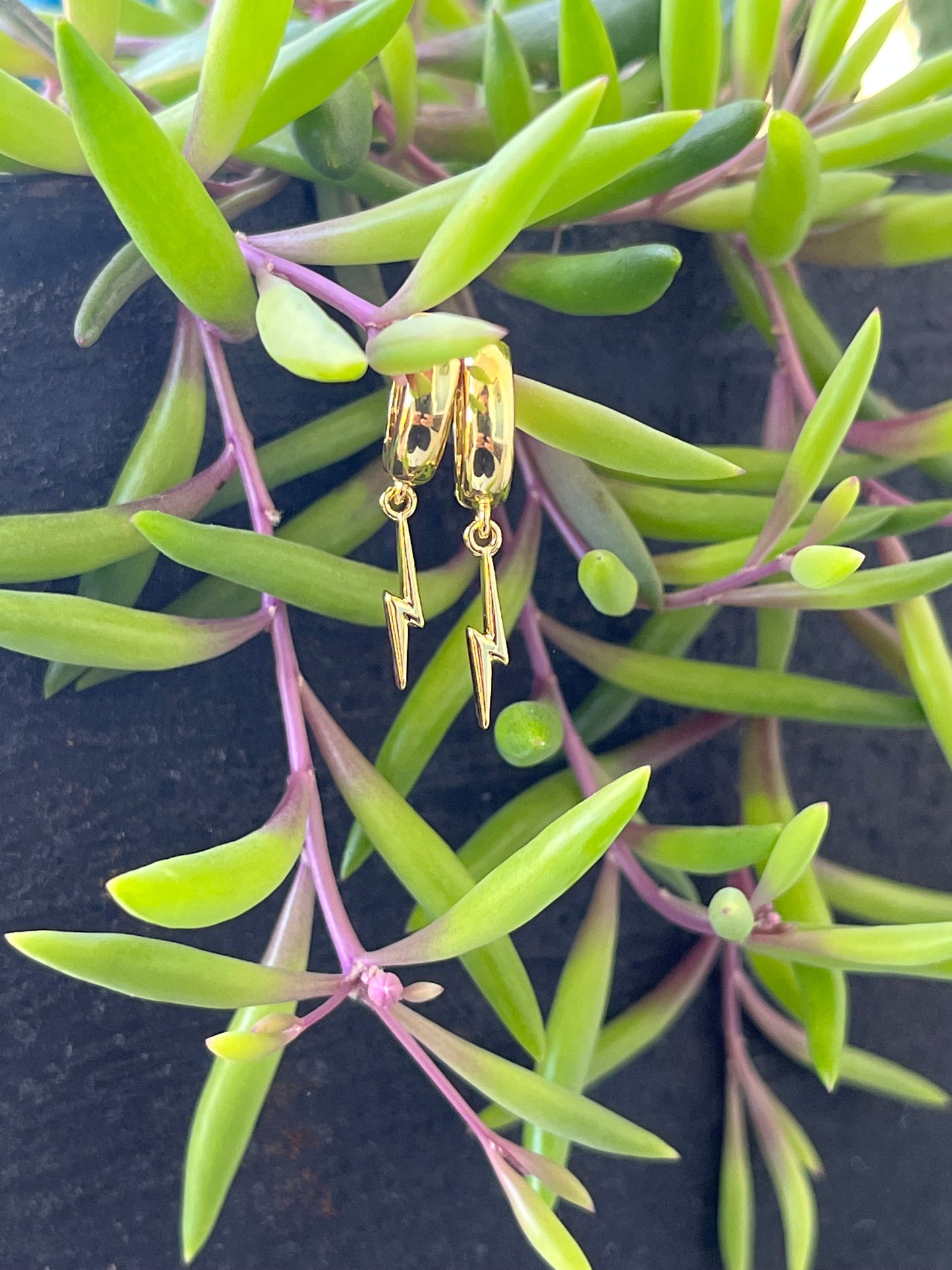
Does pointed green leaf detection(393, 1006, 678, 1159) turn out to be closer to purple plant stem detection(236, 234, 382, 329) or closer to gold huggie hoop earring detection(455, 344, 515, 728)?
gold huggie hoop earring detection(455, 344, 515, 728)

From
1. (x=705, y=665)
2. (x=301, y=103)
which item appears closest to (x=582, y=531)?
(x=705, y=665)

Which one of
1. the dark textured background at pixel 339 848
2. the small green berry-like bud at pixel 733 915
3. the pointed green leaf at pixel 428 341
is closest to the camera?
the pointed green leaf at pixel 428 341

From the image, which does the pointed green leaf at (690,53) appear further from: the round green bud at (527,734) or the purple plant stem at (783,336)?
the round green bud at (527,734)

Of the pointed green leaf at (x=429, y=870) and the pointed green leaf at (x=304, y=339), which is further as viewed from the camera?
the pointed green leaf at (x=429, y=870)

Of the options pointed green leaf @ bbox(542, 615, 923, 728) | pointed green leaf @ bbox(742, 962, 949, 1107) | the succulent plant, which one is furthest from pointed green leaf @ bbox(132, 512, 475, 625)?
pointed green leaf @ bbox(742, 962, 949, 1107)

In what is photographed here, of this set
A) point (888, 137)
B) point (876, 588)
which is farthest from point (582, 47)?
point (876, 588)

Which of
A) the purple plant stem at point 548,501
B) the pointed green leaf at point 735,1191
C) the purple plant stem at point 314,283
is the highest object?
the purple plant stem at point 314,283

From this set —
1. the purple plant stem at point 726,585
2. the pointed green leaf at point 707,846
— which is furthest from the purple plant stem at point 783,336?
the pointed green leaf at point 707,846

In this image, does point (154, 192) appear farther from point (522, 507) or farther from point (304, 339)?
point (522, 507)
